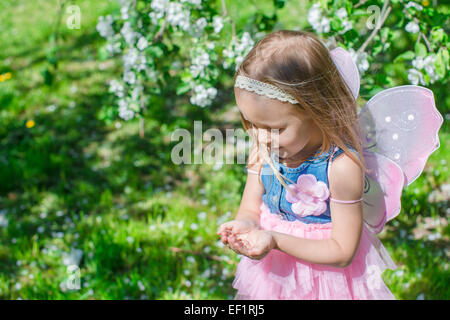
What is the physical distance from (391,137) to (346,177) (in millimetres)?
323

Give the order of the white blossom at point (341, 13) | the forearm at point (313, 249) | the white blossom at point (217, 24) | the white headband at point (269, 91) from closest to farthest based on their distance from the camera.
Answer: the white headband at point (269, 91) < the forearm at point (313, 249) < the white blossom at point (341, 13) < the white blossom at point (217, 24)

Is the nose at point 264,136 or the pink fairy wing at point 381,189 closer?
the nose at point 264,136

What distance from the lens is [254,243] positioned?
129 cm

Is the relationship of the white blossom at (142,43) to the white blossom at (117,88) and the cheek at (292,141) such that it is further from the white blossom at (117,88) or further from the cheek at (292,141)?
the cheek at (292,141)

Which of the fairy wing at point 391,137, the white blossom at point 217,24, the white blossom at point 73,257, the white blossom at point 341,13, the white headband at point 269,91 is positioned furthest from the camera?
the white blossom at point 73,257

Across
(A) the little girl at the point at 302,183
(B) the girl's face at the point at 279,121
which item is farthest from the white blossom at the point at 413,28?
(B) the girl's face at the point at 279,121

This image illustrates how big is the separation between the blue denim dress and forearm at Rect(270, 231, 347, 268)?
13 cm

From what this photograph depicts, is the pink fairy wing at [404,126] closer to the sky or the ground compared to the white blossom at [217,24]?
closer to the ground

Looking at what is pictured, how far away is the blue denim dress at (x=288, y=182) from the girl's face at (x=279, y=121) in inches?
3.5

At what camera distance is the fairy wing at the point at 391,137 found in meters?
1.43

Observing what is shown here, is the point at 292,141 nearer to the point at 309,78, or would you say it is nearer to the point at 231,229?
the point at 309,78

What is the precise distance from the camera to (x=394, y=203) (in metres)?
1.46
